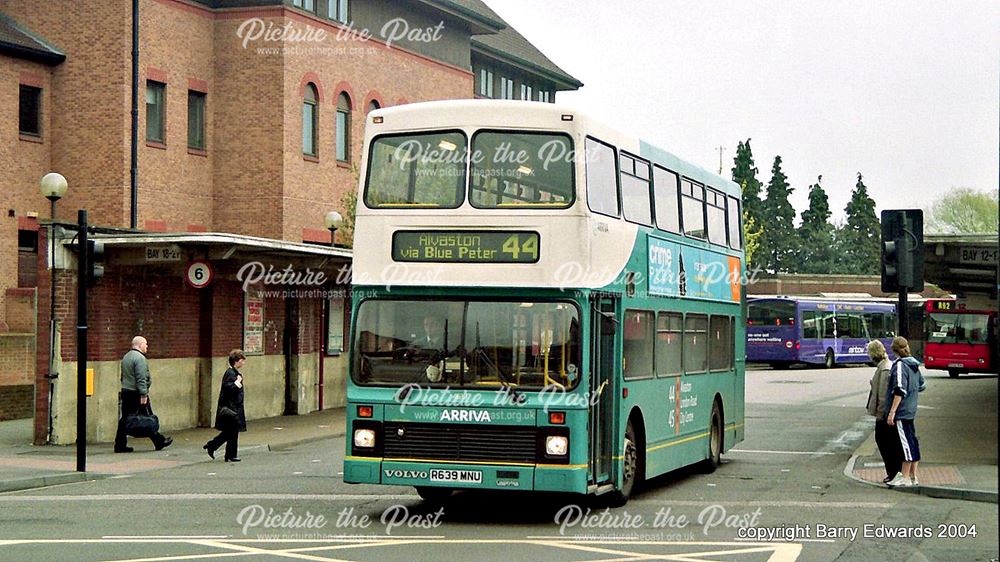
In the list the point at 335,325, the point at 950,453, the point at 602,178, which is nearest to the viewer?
the point at 602,178

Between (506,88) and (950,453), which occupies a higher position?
(506,88)

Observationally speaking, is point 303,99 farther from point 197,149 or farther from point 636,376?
point 636,376

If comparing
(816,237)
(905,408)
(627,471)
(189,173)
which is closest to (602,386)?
(627,471)

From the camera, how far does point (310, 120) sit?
40406 millimetres

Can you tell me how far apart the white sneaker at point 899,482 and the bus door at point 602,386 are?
4.64m

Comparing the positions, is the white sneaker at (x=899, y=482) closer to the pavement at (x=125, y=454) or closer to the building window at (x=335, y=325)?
the pavement at (x=125, y=454)

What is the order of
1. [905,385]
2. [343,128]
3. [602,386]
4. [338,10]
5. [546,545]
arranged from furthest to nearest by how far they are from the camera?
[343,128] < [338,10] < [905,385] < [602,386] < [546,545]

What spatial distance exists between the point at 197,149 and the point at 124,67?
11.6 ft

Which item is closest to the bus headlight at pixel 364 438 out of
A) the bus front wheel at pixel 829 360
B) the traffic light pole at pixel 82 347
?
the traffic light pole at pixel 82 347

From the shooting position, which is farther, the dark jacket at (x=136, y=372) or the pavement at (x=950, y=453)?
the dark jacket at (x=136, y=372)

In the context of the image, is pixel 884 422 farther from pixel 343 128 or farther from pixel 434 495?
pixel 343 128

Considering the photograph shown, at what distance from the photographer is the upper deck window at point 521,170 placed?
1398 cm

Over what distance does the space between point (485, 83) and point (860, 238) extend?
2592 inches

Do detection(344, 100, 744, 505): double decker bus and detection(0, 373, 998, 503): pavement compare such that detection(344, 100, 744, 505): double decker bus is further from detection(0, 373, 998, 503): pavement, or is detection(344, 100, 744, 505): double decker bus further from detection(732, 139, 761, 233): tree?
detection(732, 139, 761, 233): tree
